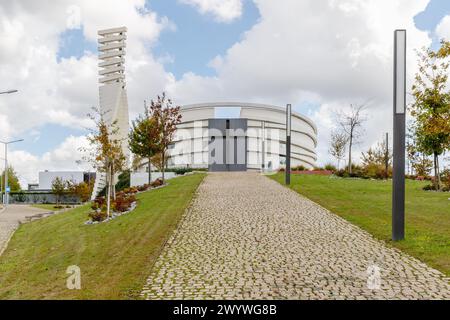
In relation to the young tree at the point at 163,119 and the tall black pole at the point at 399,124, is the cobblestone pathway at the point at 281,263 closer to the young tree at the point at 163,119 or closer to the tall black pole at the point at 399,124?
the tall black pole at the point at 399,124

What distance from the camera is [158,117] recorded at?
30594 millimetres

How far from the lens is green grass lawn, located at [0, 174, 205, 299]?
8.53 meters

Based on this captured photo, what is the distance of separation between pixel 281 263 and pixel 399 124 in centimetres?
481

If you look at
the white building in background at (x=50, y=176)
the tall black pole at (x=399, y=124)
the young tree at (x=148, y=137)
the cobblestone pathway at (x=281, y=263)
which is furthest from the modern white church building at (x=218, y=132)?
the tall black pole at (x=399, y=124)

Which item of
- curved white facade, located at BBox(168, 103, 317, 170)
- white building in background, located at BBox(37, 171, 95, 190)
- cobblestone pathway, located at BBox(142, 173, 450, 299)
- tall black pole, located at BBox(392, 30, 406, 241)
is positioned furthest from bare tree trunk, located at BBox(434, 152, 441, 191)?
white building in background, located at BBox(37, 171, 95, 190)

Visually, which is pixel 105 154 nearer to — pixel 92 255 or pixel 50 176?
pixel 92 255

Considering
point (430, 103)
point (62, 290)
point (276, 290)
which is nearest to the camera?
point (276, 290)

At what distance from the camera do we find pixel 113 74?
57.3m

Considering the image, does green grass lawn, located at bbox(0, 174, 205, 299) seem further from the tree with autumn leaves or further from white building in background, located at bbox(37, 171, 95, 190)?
white building in background, located at bbox(37, 171, 95, 190)

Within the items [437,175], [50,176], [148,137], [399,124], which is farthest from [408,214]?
[50,176]

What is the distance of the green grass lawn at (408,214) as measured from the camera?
35.6 feet

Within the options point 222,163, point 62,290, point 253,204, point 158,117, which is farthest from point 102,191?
point 62,290

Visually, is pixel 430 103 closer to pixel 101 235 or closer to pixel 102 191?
pixel 101 235
